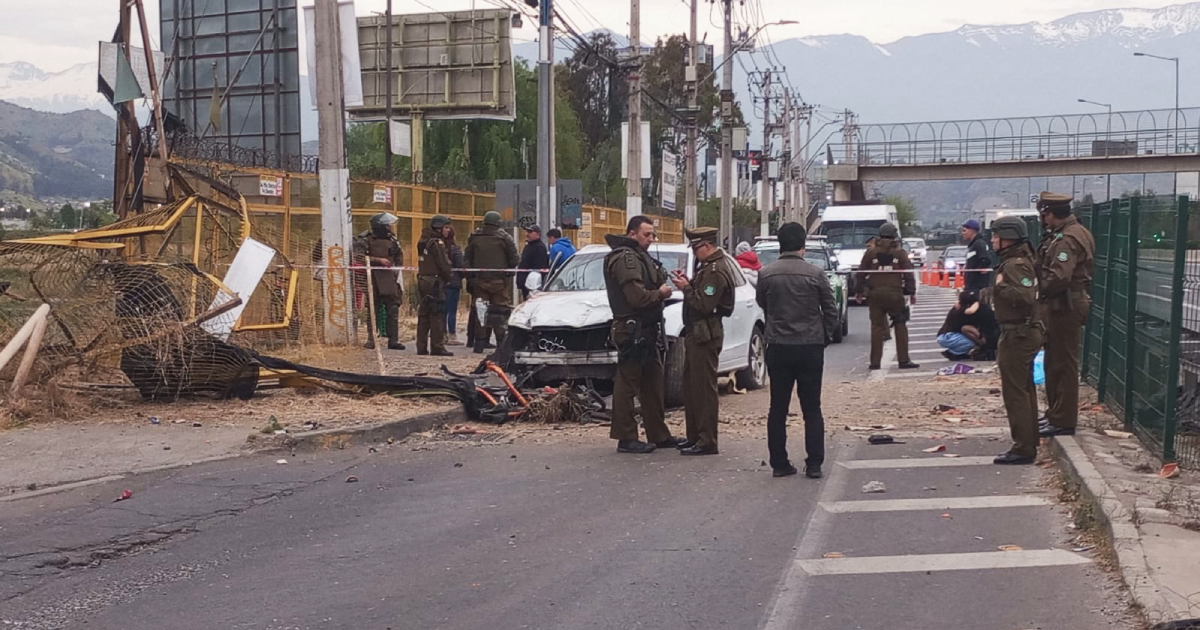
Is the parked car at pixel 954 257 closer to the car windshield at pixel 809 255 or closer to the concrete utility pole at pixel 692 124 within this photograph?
the concrete utility pole at pixel 692 124

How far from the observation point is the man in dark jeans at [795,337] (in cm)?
917

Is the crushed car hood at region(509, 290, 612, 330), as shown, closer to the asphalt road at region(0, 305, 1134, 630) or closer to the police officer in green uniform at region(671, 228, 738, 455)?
the police officer in green uniform at region(671, 228, 738, 455)

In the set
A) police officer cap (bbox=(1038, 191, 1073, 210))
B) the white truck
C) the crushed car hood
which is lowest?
the crushed car hood

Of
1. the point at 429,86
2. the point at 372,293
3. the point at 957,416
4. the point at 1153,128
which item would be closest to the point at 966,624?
the point at 957,416

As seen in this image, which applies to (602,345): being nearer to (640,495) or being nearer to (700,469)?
(700,469)

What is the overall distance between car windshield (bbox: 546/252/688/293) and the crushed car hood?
0.41 metres

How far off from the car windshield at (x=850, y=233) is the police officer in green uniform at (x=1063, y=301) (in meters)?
28.8

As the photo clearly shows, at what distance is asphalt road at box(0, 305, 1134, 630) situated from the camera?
5934 mm

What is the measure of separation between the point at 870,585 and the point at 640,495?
248 centimetres

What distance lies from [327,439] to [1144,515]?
6.15m

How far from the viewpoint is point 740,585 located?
6.39m

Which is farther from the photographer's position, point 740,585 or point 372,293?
point 372,293

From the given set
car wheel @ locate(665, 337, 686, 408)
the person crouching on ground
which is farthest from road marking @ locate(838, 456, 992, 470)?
the person crouching on ground

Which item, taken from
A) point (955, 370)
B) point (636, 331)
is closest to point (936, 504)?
point (636, 331)
